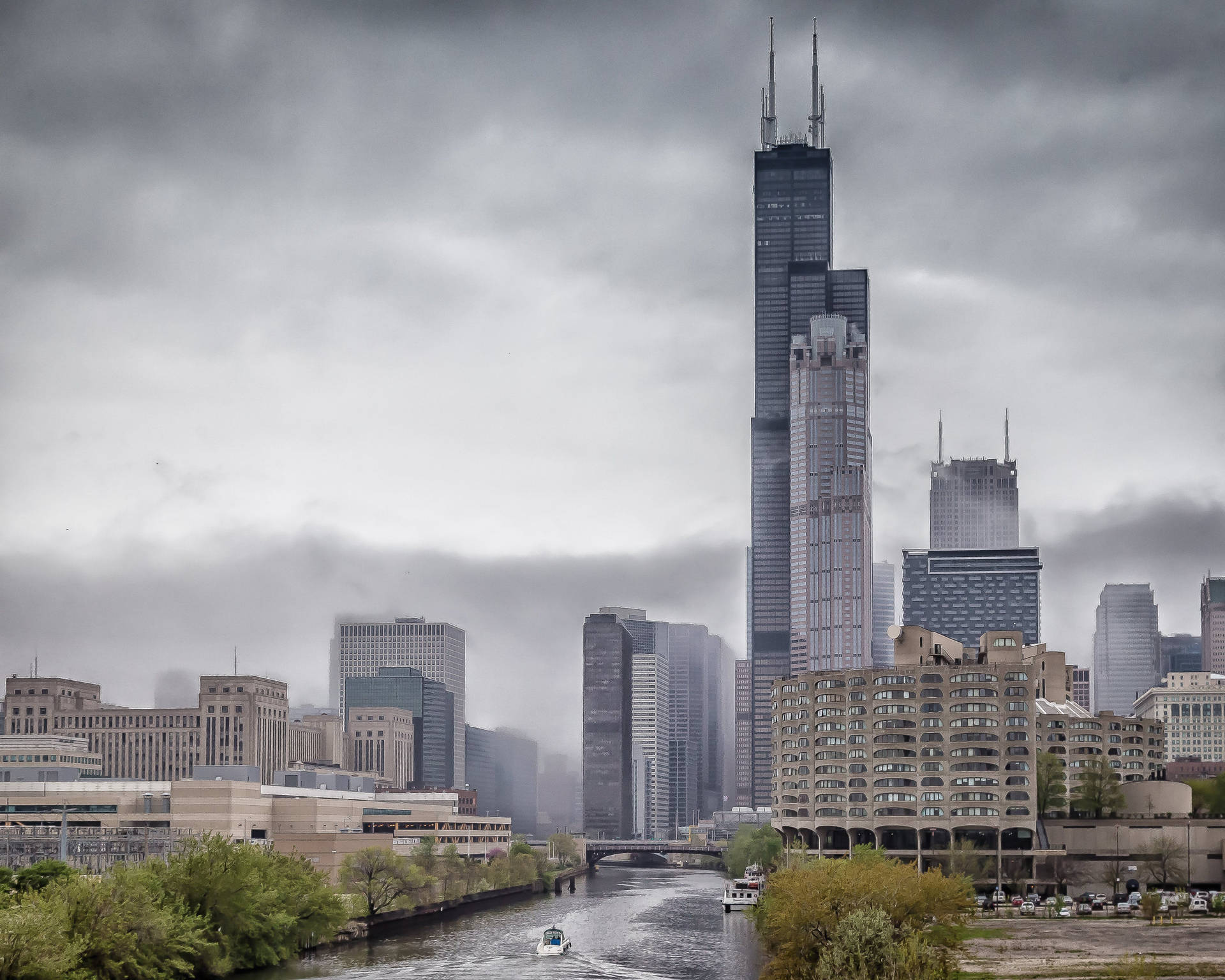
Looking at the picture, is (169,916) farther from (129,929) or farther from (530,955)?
(530,955)

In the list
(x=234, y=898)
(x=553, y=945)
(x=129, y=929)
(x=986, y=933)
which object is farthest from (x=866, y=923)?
(x=553, y=945)

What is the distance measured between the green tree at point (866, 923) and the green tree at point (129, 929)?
148 ft

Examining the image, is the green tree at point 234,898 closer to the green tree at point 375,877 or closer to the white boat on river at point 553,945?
the white boat on river at point 553,945

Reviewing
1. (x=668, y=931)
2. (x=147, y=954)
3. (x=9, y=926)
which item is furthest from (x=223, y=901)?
(x=668, y=931)

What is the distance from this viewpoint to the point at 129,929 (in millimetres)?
116750

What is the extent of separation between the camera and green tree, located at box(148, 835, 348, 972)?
13225 cm

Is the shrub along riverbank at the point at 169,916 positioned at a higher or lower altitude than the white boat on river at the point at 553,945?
higher

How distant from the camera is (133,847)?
18275cm

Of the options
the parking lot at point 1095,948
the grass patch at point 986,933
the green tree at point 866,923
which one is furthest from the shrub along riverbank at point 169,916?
the grass patch at point 986,933

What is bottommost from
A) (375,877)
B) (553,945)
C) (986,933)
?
(553,945)

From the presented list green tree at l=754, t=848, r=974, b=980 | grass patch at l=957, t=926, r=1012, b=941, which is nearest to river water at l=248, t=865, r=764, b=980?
grass patch at l=957, t=926, r=1012, b=941

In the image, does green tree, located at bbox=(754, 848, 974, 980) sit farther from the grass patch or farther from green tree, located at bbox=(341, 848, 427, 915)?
green tree, located at bbox=(341, 848, 427, 915)

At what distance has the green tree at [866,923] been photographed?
338 feet

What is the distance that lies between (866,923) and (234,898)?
56.9 meters
